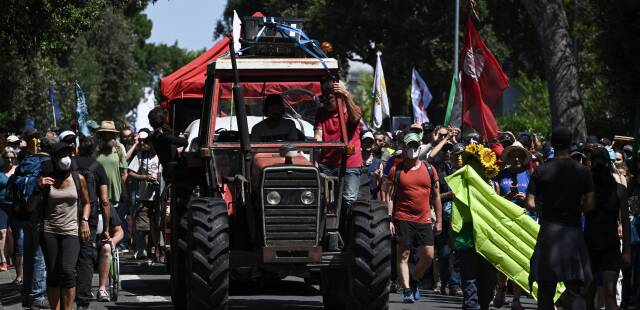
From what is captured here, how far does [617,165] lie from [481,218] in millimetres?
3181

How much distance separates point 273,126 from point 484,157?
2.48 metres

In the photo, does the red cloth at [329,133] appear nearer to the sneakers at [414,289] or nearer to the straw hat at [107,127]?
the sneakers at [414,289]

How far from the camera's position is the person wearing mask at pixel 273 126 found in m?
12.9

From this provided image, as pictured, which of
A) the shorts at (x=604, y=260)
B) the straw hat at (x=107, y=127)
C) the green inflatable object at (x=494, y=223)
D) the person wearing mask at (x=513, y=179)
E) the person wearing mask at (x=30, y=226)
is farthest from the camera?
the straw hat at (x=107, y=127)

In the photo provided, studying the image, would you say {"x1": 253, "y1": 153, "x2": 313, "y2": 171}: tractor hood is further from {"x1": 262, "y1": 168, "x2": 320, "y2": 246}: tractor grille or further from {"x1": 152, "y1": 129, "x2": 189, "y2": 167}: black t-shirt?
{"x1": 152, "y1": 129, "x2": 189, "y2": 167}: black t-shirt

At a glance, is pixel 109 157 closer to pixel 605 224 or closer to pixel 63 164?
pixel 63 164

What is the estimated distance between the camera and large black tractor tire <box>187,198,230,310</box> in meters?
11.7

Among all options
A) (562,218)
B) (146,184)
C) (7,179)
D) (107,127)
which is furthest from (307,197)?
(146,184)


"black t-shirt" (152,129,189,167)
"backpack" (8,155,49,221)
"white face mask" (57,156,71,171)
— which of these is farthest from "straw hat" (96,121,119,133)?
"white face mask" (57,156,71,171)

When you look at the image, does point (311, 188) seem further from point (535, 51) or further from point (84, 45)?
point (84, 45)

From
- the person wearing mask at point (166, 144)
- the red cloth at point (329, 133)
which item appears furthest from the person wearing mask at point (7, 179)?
the red cloth at point (329, 133)

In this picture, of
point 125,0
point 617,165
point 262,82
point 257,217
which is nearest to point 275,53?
point 262,82

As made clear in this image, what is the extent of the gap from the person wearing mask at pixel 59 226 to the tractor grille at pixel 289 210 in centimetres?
189

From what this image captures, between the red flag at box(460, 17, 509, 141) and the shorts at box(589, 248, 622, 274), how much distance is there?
844 centimetres
